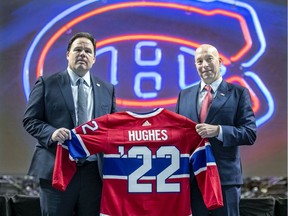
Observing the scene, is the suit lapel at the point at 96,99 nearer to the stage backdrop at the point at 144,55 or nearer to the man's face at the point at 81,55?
the man's face at the point at 81,55

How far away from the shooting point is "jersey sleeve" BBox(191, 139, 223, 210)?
2.10 m

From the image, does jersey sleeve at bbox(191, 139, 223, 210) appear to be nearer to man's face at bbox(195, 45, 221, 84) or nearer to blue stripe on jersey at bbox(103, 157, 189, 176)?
blue stripe on jersey at bbox(103, 157, 189, 176)

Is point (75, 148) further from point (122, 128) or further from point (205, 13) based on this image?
point (205, 13)

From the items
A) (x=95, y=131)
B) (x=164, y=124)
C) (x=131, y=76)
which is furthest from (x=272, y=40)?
(x=95, y=131)

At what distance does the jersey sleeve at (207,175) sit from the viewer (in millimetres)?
2096

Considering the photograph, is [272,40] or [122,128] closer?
[122,128]

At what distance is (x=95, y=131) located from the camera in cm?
223

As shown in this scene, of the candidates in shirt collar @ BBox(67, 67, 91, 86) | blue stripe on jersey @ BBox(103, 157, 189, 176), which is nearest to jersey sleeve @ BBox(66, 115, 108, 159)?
blue stripe on jersey @ BBox(103, 157, 189, 176)

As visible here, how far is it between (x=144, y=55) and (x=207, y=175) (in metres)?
1.50

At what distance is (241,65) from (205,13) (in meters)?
0.53

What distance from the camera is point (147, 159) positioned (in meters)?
2.32

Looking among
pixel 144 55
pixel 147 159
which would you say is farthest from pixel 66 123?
pixel 144 55

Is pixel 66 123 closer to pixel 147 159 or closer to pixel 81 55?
pixel 81 55

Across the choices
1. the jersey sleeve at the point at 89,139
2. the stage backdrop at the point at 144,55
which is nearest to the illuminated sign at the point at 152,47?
the stage backdrop at the point at 144,55
